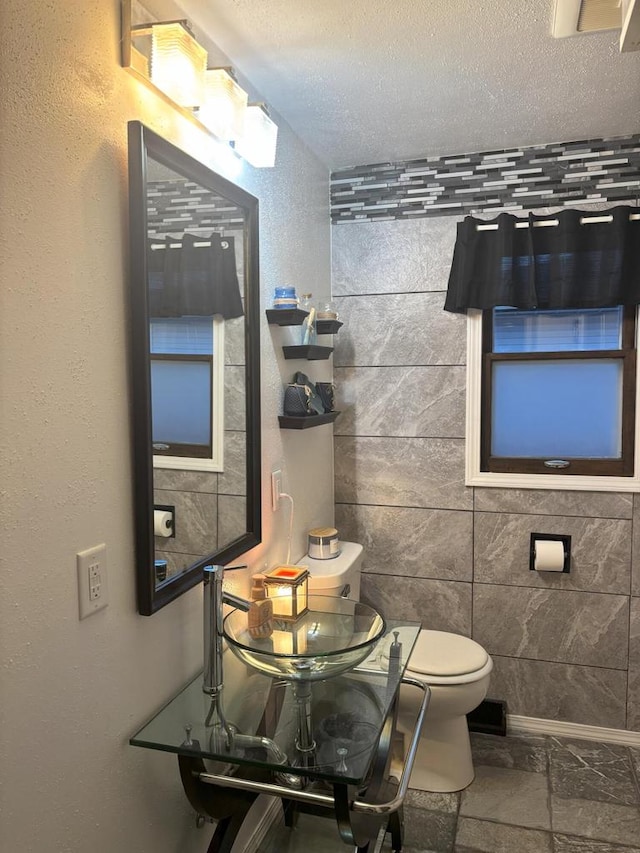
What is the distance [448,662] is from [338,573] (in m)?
0.51

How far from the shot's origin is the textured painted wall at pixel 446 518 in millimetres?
2662

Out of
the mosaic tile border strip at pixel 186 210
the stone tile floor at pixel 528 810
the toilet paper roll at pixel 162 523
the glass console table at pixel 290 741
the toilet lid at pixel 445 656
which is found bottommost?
the stone tile floor at pixel 528 810

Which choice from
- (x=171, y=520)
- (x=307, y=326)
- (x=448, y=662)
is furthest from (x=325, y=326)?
(x=448, y=662)

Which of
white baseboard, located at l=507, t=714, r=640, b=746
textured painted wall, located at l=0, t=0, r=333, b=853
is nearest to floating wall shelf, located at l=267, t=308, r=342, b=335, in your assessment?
textured painted wall, located at l=0, t=0, r=333, b=853

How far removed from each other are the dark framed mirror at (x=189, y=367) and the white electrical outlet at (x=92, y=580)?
0.38 ft

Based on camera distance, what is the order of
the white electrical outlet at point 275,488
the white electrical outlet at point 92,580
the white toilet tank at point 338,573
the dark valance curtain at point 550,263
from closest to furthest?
the white electrical outlet at point 92,580
the white electrical outlet at point 275,488
the white toilet tank at point 338,573
the dark valance curtain at point 550,263

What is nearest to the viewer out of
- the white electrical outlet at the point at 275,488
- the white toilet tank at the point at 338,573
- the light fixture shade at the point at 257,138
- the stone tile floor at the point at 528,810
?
the light fixture shade at the point at 257,138

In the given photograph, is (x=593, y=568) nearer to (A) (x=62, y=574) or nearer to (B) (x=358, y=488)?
(B) (x=358, y=488)

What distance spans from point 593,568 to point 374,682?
1.45 meters

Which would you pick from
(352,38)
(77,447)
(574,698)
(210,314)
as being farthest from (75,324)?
(574,698)

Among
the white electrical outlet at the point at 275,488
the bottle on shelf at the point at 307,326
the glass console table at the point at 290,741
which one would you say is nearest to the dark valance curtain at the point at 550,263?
the bottle on shelf at the point at 307,326

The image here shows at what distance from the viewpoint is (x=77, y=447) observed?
124cm

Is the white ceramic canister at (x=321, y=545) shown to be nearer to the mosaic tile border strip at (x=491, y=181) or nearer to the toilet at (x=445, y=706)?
the toilet at (x=445, y=706)

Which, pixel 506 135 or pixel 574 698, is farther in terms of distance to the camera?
pixel 574 698
